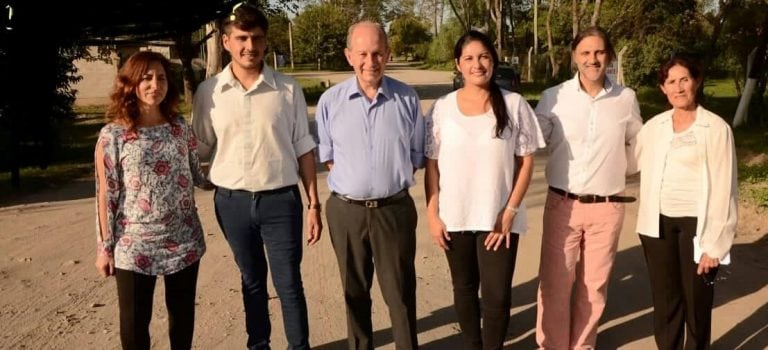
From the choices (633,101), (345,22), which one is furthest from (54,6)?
(345,22)

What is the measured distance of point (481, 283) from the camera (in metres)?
3.35

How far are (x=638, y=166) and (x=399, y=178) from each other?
130 centimetres

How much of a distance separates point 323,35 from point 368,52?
182 ft

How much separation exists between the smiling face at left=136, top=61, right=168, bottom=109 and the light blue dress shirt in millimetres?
754

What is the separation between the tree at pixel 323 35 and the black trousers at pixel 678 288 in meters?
53.7

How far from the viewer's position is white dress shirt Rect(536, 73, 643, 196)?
129 inches

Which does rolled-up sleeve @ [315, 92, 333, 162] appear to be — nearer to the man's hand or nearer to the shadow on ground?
the man's hand

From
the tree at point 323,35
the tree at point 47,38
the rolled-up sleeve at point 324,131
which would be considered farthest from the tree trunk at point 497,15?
the rolled-up sleeve at point 324,131

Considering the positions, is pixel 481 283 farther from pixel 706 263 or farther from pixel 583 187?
pixel 706 263

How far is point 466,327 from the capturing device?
3.46 metres

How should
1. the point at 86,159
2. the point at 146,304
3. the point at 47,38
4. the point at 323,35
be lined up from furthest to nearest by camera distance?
1. the point at 323,35
2. the point at 86,159
3. the point at 47,38
4. the point at 146,304

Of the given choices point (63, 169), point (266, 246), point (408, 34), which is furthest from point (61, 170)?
point (408, 34)

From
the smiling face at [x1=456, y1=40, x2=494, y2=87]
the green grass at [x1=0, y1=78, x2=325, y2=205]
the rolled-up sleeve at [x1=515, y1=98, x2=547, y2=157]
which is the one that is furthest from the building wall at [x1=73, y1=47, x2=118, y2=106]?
the rolled-up sleeve at [x1=515, y1=98, x2=547, y2=157]

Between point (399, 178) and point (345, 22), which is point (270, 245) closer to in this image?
point (399, 178)
